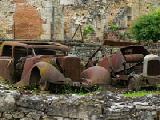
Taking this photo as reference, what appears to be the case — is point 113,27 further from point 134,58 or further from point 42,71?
point 42,71

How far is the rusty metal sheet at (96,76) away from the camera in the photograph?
472 inches

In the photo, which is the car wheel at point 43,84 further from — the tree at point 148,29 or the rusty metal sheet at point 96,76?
the tree at point 148,29

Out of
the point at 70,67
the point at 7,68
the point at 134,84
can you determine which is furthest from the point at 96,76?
the point at 7,68

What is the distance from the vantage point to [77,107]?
27.5ft

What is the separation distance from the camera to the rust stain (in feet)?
90.7

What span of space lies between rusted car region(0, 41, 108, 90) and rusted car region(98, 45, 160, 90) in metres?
0.53

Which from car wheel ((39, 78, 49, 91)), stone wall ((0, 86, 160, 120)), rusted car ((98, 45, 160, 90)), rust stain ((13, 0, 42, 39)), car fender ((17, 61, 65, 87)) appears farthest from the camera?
rust stain ((13, 0, 42, 39))

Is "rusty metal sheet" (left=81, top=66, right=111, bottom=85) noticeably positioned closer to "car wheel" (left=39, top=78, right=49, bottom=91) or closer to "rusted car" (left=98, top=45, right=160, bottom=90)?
"rusted car" (left=98, top=45, right=160, bottom=90)

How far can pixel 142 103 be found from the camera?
27.6ft

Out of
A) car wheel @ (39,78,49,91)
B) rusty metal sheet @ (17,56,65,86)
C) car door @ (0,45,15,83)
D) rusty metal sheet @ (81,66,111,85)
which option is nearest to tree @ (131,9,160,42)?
rusty metal sheet @ (81,66,111,85)

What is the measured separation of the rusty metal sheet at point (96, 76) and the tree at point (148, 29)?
44.5 feet

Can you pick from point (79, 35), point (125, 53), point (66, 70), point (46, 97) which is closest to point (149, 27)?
point (79, 35)

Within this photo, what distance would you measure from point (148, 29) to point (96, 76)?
46.2 ft

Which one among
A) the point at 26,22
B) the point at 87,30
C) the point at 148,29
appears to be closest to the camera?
the point at 148,29
